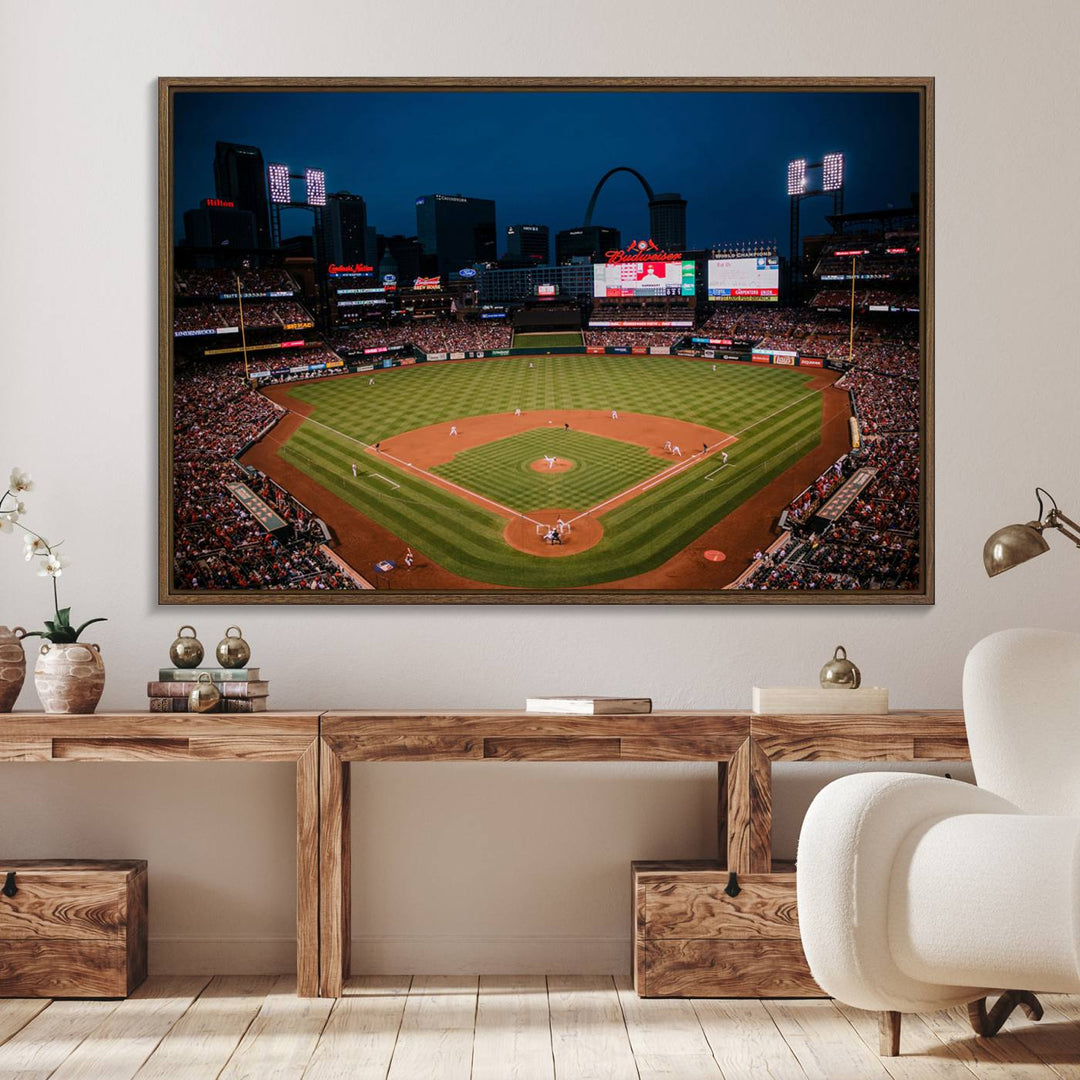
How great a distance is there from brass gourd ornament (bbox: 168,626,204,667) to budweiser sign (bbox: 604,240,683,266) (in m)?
1.64

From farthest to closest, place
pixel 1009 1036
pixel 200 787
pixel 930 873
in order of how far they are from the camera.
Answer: pixel 200 787 < pixel 1009 1036 < pixel 930 873

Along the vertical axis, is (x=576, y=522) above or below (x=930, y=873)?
above

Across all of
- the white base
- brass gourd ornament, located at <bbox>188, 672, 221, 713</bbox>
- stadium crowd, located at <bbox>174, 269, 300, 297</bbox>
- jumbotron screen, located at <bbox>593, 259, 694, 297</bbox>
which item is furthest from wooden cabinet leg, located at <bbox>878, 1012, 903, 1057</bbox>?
stadium crowd, located at <bbox>174, 269, 300, 297</bbox>

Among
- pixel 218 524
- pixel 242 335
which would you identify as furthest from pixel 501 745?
pixel 242 335

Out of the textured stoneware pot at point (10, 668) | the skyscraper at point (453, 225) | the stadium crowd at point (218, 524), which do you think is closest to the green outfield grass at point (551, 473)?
the stadium crowd at point (218, 524)

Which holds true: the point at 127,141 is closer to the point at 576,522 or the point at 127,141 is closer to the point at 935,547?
the point at 576,522

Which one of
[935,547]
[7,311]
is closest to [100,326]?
[7,311]

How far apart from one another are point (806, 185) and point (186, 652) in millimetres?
2215

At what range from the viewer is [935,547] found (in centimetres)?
343

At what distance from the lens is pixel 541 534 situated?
342 centimetres

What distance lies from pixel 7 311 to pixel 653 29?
207 cm

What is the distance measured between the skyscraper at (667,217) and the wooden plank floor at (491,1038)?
2.13 metres

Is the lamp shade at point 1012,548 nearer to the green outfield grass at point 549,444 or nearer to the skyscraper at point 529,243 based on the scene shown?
the green outfield grass at point 549,444

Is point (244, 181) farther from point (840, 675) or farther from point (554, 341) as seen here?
point (840, 675)
